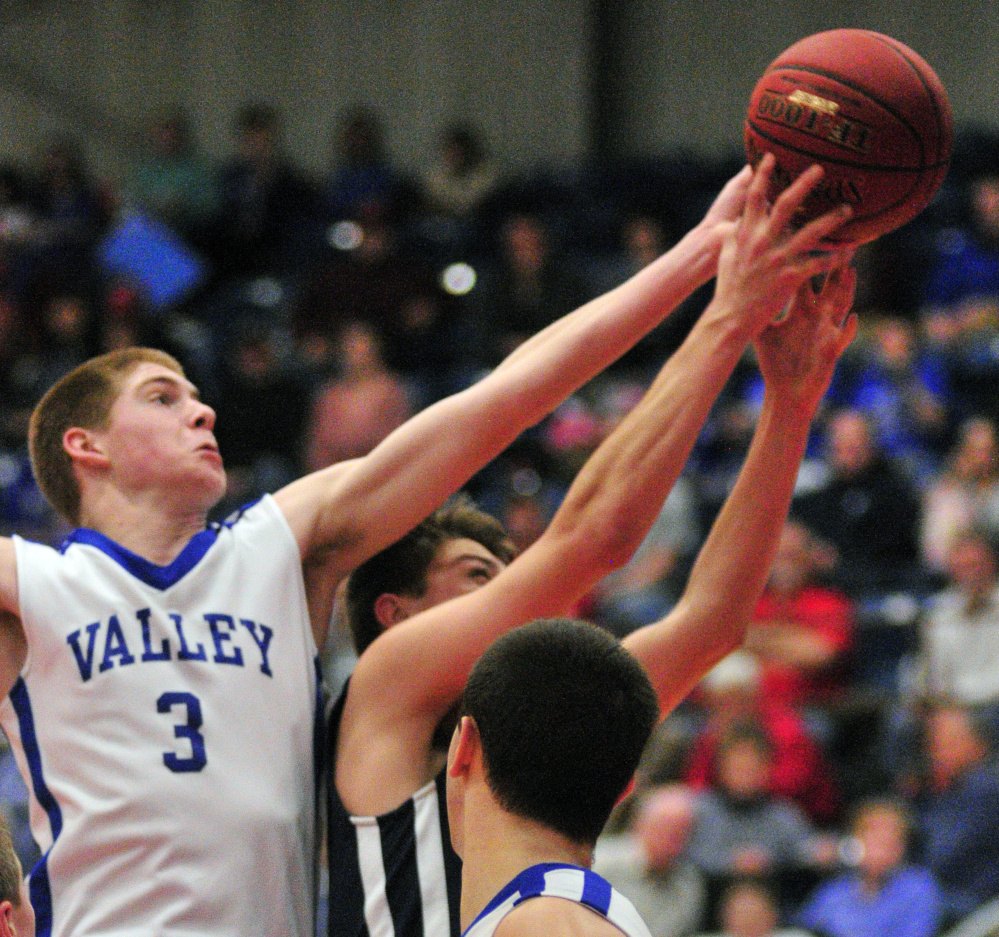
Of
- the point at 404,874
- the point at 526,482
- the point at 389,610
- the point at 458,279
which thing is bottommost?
the point at 526,482

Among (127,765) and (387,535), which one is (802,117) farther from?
(127,765)

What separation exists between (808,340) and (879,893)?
319 cm

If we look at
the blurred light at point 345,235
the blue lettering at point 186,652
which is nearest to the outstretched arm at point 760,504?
the blue lettering at point 186,652

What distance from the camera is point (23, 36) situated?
43.6 ft

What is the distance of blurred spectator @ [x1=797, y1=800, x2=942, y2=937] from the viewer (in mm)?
5410

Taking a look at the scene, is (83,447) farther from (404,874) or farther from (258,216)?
(258,216)

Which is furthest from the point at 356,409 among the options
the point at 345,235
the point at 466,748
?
the point at 466,748

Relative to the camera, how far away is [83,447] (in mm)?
2789

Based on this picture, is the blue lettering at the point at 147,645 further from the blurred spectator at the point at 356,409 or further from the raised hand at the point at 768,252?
the blurred spectator at the point at 356,409

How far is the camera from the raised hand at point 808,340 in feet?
9.37

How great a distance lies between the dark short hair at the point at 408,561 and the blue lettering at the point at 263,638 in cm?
27

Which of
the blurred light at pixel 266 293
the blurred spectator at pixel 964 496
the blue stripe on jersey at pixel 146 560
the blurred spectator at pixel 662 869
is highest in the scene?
the blue stripe on jersey at pixel 146 560

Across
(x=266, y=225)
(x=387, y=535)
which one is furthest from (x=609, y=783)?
(x=266, y=225)

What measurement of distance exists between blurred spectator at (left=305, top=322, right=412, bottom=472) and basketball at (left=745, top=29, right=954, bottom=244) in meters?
5.83
